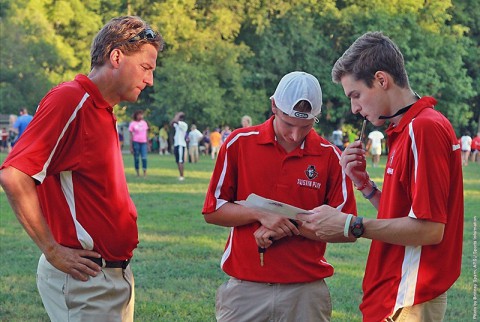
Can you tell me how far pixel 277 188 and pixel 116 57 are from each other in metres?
1.23

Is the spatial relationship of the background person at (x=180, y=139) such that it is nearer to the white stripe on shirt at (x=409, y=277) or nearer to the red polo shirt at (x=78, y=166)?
the red polo shirt at (x=78, y=166)

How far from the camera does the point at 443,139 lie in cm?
377

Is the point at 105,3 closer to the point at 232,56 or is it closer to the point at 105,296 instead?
the point at 232,56

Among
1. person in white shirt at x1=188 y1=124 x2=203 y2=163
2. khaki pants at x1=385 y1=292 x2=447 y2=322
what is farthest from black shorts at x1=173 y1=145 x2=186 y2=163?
khaki pants at x1=385 y1=292 x2=447 y2=322

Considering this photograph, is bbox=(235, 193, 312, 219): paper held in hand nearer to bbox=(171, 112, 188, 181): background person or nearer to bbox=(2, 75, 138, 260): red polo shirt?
bbox=(2, 75, 138, 260): red polo shirt

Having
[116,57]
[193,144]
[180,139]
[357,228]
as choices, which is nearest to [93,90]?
[116,57]

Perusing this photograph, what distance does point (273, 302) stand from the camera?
15.6ft

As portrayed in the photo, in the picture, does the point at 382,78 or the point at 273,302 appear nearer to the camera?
the point at 382,78

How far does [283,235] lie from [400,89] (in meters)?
1.16

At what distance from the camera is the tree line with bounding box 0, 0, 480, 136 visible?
57.2 metres

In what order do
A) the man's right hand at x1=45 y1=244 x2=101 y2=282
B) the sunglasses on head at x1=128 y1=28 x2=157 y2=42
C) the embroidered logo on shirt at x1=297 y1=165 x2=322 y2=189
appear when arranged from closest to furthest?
the man's right hand at x1=45 y1=244 x2=101 y2=282 → the sunglasses on head at x1=128 y1=28 x2=157 y2=42 → the embroidered logo on shirt at x1=297 y1=165 x2=322 y2=189

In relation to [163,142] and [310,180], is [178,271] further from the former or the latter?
[163,142]

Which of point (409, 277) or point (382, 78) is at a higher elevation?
point (382, 78)

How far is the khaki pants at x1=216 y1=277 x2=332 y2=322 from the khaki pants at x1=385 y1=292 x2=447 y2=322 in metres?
0.92
